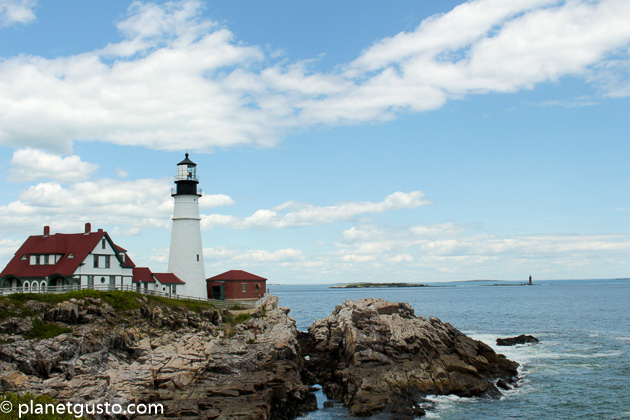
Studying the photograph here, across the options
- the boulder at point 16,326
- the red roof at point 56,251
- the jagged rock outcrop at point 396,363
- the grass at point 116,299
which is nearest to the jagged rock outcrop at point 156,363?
the boulder at point 16,326

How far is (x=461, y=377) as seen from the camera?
32219mm

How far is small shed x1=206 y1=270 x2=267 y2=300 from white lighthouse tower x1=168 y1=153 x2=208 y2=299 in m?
2.92

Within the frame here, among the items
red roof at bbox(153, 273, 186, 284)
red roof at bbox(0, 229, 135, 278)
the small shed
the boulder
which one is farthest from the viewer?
the small shed

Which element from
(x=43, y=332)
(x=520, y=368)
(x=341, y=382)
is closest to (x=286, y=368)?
(x=341, y=382)

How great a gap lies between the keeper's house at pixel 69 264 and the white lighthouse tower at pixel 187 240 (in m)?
5.19

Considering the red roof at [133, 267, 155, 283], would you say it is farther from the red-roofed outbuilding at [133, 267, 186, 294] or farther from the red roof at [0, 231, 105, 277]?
the red roof at [0, 231, 105, 277]

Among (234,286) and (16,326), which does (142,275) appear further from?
(16,326)

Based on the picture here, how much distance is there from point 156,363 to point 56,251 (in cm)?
1762

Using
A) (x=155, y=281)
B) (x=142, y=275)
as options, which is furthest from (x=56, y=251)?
(x=155, y=281)

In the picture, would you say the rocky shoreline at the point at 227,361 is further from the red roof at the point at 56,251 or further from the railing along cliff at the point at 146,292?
the red roof at the point at 56,251

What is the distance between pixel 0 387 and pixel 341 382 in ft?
60.3

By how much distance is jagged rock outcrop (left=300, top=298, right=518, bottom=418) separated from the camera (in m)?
29.6

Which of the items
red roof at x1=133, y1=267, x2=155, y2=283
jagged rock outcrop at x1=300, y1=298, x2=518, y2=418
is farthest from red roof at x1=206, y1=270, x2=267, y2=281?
jagged rock outcrop at x1=300, y1=298, x2=518, y2=418

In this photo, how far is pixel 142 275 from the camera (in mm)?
46469
